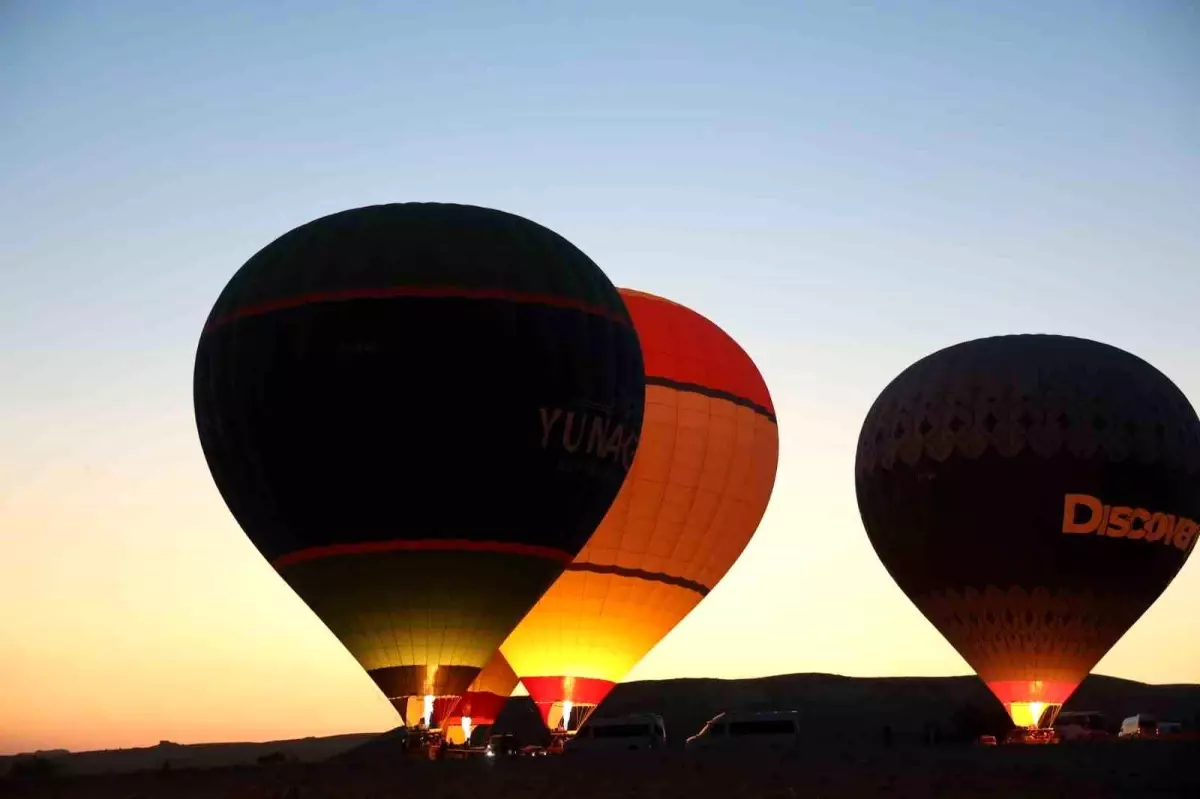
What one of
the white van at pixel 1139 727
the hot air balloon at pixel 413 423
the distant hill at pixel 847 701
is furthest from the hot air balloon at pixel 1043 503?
the distant hill at pixel 847 701

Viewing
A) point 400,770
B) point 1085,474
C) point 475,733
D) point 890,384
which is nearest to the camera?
point 400,770

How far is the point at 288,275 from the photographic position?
33406 mm

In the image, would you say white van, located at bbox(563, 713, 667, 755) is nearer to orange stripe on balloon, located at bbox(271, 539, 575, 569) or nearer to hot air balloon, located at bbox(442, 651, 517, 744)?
hot air balloon, located at bbox(442, 651, 517, 744)

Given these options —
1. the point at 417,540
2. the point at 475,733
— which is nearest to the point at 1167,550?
the point at 417,540

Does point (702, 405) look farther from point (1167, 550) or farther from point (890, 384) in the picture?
point (1167, 550)

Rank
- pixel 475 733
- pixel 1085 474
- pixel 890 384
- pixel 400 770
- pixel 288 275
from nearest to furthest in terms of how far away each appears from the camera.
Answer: pixel 400 770 → pixel 288 275 → pixel 1085 474 → pixel 890 384 → pixel 475 733

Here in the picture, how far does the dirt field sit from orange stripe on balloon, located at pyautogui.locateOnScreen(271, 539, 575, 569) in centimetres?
385

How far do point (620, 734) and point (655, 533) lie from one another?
16.7ft

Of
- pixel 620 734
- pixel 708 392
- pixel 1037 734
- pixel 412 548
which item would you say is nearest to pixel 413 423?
pixel 412 548

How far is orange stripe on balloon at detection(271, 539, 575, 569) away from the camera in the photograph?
1273 inches

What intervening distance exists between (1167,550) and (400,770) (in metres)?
21.1

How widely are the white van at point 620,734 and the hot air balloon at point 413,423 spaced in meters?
9.33

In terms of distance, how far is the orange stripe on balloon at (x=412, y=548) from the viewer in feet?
106

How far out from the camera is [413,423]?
106 ft
